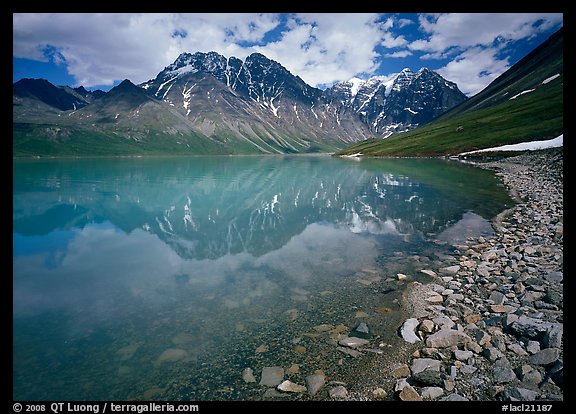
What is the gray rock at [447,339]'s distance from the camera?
10109 millimetres

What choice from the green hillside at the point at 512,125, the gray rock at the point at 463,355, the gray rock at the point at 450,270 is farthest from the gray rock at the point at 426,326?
the green hillside at the point at 512,125

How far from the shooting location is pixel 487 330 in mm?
10578

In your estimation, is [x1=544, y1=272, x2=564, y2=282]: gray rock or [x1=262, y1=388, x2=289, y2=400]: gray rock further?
[x1=544, y1=272, x2=564, y2=282]: gray rock

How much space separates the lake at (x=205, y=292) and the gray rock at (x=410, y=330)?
360 mm

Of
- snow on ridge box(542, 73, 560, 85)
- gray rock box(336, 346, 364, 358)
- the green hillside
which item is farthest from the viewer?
snow on ridge box(542, 73, 560, 85)

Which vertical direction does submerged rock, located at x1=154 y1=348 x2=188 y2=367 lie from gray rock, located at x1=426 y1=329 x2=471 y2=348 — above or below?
below

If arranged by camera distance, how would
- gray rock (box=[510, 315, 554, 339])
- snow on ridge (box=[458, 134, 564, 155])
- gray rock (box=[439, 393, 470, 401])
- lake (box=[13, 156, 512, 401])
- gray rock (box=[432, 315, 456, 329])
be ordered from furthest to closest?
snow on ridge (box=[458, 134, 564, 155]) → gray rock (box=[432, 315, 456, 329]) → lake (box=[13, 156, 512, 401]) → gray rock (box=[510, 315, 554, 339]) → gray rock (box=[439, 393, 470, 401])

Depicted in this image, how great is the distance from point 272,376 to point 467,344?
643 cm

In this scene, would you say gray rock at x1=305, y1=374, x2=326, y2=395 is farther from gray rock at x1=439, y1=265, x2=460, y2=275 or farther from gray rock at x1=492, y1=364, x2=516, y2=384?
gray rock at x1=439, y1=265, x2=460, y2=275

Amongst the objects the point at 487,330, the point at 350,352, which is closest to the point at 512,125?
the point at 487,330

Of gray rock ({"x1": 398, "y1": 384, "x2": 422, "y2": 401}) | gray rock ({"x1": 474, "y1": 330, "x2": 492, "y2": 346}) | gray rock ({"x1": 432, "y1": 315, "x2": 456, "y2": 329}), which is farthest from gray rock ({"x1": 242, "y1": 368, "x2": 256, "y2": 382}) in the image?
gray rock ({"x1": 474, "y1": 330, "x2": 492, "y2": 346})

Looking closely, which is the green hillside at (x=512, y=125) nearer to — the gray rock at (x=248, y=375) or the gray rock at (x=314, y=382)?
the gray rock at (x=314, y=382)

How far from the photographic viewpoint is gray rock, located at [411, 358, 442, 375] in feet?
29.8
